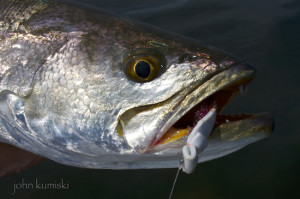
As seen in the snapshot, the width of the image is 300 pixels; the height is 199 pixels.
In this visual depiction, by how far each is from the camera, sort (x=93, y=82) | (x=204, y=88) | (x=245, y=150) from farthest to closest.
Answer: (x=245, y=150) < (x=93, y=82) < (x=204, y=88)

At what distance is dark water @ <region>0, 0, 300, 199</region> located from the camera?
2059 mm

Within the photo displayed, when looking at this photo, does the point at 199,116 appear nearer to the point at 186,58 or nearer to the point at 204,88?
the point at 204,88

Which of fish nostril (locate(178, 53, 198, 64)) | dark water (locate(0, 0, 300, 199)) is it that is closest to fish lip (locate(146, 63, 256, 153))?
fish nostril (locate(178, 53, 198, 64))

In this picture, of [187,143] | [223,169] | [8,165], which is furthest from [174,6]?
[187,143]

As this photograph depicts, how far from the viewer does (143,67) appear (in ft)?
4.16

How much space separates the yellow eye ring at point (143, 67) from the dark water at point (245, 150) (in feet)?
3.46

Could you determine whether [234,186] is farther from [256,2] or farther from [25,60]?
[256,2]

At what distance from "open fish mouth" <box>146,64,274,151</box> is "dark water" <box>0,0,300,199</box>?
34.8 inches

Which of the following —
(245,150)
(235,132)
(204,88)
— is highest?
→ (204,88)

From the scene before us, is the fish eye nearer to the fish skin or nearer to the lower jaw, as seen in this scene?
the fish skin

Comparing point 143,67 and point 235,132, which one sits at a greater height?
point 143,67

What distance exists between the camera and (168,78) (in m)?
1.24

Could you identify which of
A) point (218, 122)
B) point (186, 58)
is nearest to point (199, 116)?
point (218, 122)

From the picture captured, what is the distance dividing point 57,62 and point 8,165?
3.34 feet
